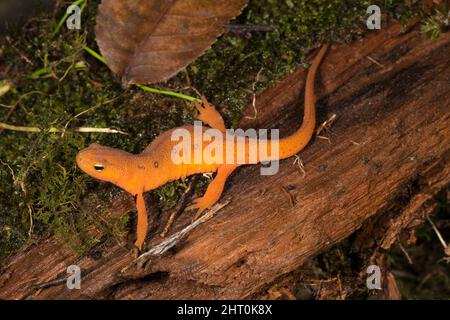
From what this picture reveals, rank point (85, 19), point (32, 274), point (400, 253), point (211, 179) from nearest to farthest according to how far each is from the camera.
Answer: point (32, 274) → point (211, 179) → point (85, 19) → point (400, 253)

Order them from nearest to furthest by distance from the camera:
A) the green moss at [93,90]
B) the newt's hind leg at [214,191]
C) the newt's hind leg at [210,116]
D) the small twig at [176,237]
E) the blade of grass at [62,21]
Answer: the small twig at [176,237]
the newt's hind leg at [214,191]
the green moss at [93,90]
the newt's hind leg at [210,116]
the blade of grass at [62,21]

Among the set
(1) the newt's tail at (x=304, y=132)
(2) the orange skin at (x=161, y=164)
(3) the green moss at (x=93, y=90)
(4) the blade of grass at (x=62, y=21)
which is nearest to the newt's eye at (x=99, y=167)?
(2) the orange skin at (x=161, y=164)

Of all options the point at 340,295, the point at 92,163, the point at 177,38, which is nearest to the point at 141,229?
the point at 92,163

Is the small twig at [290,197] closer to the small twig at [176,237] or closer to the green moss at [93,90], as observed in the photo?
the small twig at [176,237]

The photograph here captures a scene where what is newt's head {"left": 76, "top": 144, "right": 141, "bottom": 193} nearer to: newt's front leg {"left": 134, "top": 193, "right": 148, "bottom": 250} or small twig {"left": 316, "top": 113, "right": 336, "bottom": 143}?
newt's front leg {"left": 134, "top": 193, "right": 148, "bottom": 250}

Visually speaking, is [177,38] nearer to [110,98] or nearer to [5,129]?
[110,98]

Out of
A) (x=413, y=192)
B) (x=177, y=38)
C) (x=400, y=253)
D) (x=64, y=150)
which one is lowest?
(x=400, y=253)

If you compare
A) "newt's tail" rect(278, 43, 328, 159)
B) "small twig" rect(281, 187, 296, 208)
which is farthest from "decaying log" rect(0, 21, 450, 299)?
"newt's tail" rect(278, 43, 328, 159)
